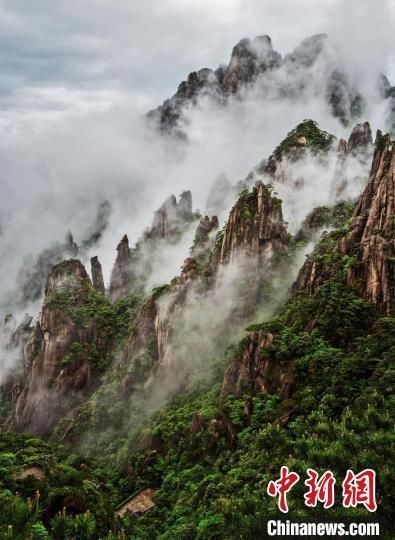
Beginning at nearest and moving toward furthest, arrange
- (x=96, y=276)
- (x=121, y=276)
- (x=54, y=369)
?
(x=54, y=369)
(x=121, y=276)
(x=96, y=276)

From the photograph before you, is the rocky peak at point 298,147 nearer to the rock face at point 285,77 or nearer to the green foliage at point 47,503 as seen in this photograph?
the rock face at point 285,77

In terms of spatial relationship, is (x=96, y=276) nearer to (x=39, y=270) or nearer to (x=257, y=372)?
(x=39, y=270)

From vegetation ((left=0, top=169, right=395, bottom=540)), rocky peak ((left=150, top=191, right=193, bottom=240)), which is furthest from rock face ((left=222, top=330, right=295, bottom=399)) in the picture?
rocky peak ((left=150, top=191, right=193, bottom=240))

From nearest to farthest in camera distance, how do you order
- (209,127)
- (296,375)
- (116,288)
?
1. (296,375)
2. (116,288)
3. (209,127)

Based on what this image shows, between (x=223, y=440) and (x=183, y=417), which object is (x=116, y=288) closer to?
(x=183, y=417)

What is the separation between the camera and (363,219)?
41.0 metres

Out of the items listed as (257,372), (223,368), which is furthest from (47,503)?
(223,368)

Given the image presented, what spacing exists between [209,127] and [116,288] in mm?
107740

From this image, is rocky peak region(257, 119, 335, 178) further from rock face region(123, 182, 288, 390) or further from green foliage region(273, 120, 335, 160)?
rock face region(123, 182, 288, 390)

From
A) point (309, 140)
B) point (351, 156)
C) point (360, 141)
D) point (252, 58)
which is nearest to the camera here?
point (351, 156)

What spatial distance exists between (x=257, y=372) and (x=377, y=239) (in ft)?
47.0

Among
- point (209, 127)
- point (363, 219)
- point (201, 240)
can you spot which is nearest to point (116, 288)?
point (201, 240)

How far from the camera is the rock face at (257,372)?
34562 millimetres

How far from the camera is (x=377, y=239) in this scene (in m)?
36.3
